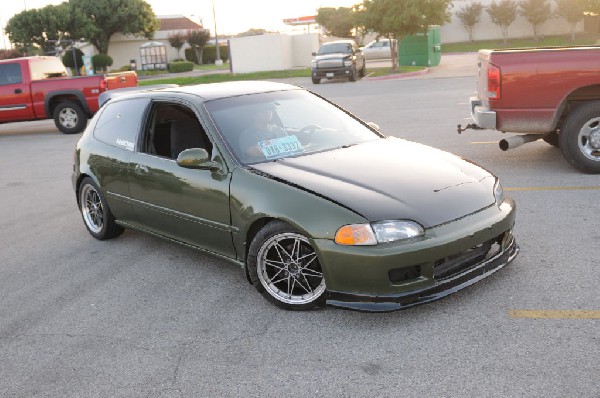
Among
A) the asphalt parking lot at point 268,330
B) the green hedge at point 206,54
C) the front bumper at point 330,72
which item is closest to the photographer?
the asphalt parking lot at point 268,330

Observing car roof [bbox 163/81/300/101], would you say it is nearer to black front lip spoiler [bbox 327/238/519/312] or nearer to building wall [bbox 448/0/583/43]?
black front lip spoiler [bbox 327/238/519/312]

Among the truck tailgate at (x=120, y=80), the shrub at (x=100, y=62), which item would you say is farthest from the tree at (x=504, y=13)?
the truck tailgate at (x=120, y=80)

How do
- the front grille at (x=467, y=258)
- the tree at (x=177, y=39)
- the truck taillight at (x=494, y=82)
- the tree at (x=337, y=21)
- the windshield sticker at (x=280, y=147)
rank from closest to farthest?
the front grille at (x=467, y=258) < the windshield sticker at (x=280, y=147) < the truck taillight at (x=494, y=82) < the tree at (x=177, y=39) < the tree at (x=337, y=21)

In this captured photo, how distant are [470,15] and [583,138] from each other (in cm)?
5876

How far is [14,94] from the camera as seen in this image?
16672 millimetres

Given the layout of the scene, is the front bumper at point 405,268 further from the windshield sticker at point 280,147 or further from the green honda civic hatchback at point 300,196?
the windshield sticker at point 280,147

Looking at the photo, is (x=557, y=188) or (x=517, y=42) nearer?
(x=557, y=188)

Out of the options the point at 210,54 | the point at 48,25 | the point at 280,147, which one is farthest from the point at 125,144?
the point at 210,54

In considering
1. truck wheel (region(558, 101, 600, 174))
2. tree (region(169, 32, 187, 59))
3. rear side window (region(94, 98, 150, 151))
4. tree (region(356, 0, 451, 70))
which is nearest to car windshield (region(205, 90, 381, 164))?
rear side window (region(94, 98, 150, 151))

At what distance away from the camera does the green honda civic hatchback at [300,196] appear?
4.11 meters

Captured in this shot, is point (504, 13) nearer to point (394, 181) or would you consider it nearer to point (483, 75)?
point (483, 75)

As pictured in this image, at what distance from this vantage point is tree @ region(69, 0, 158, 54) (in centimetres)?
6269

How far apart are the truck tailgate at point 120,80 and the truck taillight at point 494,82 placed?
11.4 meters

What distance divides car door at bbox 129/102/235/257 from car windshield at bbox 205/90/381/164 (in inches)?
8.6
